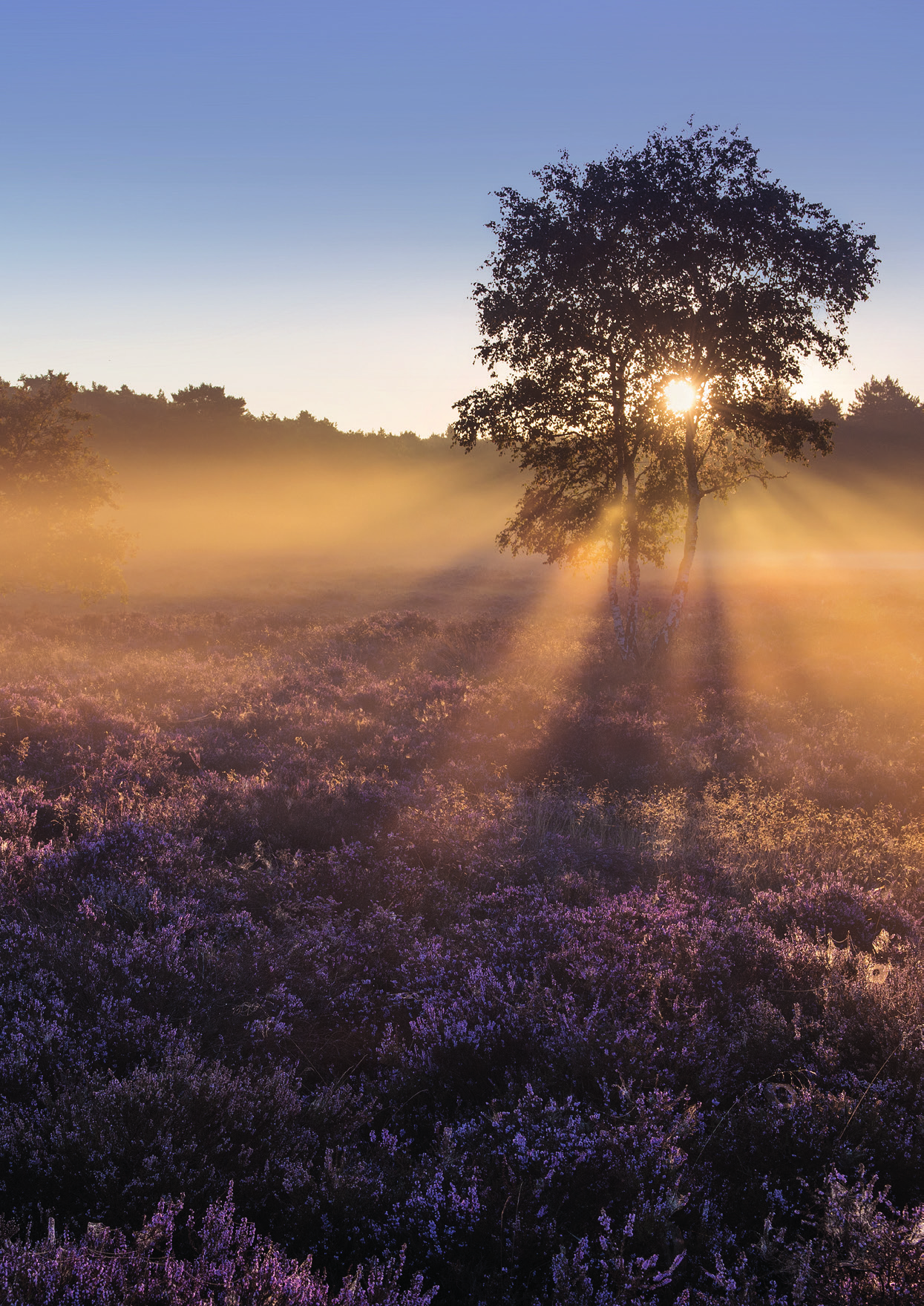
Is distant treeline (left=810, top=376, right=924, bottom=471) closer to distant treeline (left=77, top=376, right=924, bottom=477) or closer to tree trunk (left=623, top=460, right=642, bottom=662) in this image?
distant treeline (left=77, top=376, right=924, bottom=477)

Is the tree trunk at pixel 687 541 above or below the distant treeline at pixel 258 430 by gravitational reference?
below

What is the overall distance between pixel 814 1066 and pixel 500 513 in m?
71.8

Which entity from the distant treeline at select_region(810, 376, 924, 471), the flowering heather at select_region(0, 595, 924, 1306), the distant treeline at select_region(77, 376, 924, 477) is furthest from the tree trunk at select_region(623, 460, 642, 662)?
the distant treeline at select_region(810, 376, 924, 471)

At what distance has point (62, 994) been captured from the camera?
13.0 ft

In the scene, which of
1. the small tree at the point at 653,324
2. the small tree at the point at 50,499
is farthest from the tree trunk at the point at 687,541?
the small tree at the point at 50,499

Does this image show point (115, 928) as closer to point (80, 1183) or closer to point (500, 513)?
point (80, 1183)

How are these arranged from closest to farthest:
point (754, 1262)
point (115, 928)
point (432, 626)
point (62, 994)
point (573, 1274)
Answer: point (573, 1274)
point (754, 1262)
point (62, 994)
point (115, 928)
point (432, 626)

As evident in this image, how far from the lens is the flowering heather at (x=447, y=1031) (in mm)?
2529

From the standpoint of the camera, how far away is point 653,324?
14492 millimetres

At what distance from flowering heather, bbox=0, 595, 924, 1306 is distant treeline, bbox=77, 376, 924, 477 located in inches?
2517

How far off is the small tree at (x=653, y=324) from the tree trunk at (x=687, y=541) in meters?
0.05

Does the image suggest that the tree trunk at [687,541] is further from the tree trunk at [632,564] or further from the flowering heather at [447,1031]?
the flowering heather at [447,1031]

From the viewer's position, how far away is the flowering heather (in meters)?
2.53

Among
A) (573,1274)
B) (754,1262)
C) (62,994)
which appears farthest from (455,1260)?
(62,994)
